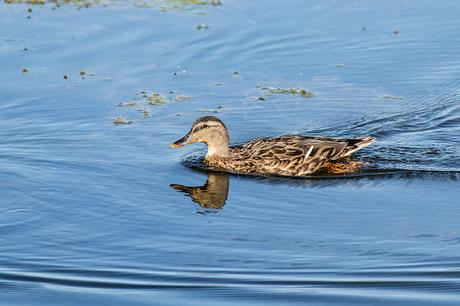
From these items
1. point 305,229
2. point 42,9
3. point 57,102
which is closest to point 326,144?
point 305,229

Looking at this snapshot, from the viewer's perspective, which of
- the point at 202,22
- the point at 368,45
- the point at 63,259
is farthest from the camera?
the point at 202,22

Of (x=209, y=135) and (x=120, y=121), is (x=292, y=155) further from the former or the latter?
(x=120, y=121)

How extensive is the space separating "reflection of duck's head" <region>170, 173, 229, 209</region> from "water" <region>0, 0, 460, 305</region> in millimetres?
49

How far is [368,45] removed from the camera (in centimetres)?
1930

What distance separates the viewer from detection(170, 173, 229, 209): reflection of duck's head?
13.3 metres

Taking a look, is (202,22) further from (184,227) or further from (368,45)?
(184,227)

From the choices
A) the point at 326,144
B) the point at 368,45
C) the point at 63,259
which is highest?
the point at 368,45

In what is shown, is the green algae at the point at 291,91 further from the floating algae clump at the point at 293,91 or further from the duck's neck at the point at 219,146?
the duck's neck at the point at 219,146

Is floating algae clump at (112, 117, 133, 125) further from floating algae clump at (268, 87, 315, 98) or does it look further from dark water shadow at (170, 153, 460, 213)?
floating algae clump at (268, 87, 315, 98)

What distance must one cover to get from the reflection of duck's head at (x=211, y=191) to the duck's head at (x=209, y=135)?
0.43 meters

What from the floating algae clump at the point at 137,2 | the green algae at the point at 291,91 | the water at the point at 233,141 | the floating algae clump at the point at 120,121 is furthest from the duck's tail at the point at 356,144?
the floating algae clump at the point at 137,2

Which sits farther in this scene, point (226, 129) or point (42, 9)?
point (42, 9)

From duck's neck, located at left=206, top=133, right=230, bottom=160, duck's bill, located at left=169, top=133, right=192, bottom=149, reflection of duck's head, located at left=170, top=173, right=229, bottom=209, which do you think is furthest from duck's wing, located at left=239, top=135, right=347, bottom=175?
duck's bill, located at left=169, top=133, right=192, bottom=149

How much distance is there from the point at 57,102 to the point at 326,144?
168 inches
